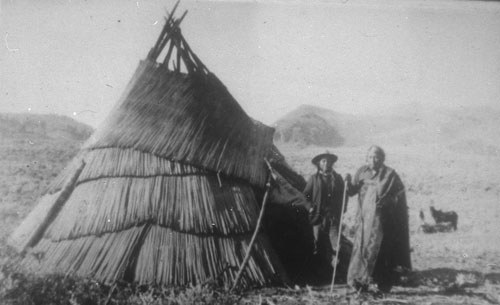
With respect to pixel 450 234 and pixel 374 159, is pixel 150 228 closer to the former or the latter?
pixel 374 159

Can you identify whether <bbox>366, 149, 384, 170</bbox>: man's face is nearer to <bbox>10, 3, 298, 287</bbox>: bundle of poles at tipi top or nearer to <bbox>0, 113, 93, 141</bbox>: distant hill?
<bbox>10, 3, 298, 287</bbox>: bundle of poles at tipi top

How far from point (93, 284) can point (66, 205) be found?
61.4 inches

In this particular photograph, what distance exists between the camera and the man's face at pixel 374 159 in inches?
216

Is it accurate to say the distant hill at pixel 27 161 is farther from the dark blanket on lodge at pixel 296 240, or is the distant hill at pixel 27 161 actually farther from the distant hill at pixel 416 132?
the distant hill at pixel 416 132

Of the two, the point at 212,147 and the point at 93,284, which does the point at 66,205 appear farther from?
the point at 212,147

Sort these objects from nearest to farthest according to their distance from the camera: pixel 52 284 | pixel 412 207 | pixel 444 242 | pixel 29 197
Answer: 1. pixel 52 284
2. pixel 444 242
3. pixel 29 197
4. pixel 412 207

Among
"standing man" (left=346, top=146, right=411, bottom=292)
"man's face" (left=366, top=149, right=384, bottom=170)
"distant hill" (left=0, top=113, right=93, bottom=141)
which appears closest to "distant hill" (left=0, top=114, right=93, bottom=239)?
"distant hill" (left=0, top=113, right=93, bottom=141)

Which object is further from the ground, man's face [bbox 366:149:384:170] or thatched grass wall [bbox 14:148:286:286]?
man's face [bbox 366:149:384:170]

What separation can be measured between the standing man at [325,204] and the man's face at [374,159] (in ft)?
2.63

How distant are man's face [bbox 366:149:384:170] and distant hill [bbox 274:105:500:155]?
17.3 meters

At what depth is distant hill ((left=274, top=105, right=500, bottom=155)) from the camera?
2894 cm

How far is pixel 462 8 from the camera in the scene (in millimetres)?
5867

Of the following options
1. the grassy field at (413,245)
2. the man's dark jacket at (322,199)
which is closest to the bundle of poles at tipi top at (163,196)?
the grassy field at (413,245)

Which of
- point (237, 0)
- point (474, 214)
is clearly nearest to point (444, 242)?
point (474, 214)
